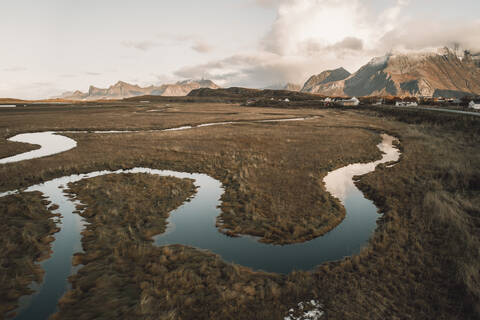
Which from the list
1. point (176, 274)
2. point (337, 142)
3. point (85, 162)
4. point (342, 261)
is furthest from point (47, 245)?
point (337, 142)

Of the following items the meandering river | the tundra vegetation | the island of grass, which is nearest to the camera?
the island of grass

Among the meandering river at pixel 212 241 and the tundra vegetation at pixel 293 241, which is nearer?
the tundra vegetation at pixel 293 241

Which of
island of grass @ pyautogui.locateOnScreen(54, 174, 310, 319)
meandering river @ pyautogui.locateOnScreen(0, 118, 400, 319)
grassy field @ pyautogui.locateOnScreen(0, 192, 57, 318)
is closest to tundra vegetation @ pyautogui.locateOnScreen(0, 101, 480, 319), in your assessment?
island of grass @ pyautogui.locateOnScreen(54, 174, 310, 319)

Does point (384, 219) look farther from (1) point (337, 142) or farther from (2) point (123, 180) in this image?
(1) point (337, 142)

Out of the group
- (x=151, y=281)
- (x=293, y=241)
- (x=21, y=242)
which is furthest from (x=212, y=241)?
(x=21, y=242)

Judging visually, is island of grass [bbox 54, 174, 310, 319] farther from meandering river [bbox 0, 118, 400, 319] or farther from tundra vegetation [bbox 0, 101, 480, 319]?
meandering river [bbox 0, 118, 400, 319]

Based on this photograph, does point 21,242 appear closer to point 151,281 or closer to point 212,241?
point 151,281

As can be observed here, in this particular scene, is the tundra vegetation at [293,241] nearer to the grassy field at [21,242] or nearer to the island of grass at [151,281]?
the island of grass at [151,281]

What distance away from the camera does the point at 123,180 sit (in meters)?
20.1

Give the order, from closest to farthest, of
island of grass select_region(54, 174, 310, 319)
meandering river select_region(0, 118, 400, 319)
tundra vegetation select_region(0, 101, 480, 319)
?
island of grass select_region(54, 174, 310, 319) → tundra vegetation select_region(0, 101, 480, 319) → meandering river select_region(0, 118, 400, 319)

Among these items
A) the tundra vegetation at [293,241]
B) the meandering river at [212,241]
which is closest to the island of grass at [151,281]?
the tundra vegetation at [293,241]

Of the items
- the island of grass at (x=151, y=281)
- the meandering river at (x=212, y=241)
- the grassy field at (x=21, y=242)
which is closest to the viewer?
the island of grass at (x=151, y=281)

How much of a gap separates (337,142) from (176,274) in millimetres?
33886

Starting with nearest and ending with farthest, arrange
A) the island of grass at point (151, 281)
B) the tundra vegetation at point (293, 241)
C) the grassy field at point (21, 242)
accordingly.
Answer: the island of grass at point (151, 281) < the tundra vegetation at point (293, 241) < the grassy field at point (21, 242)
